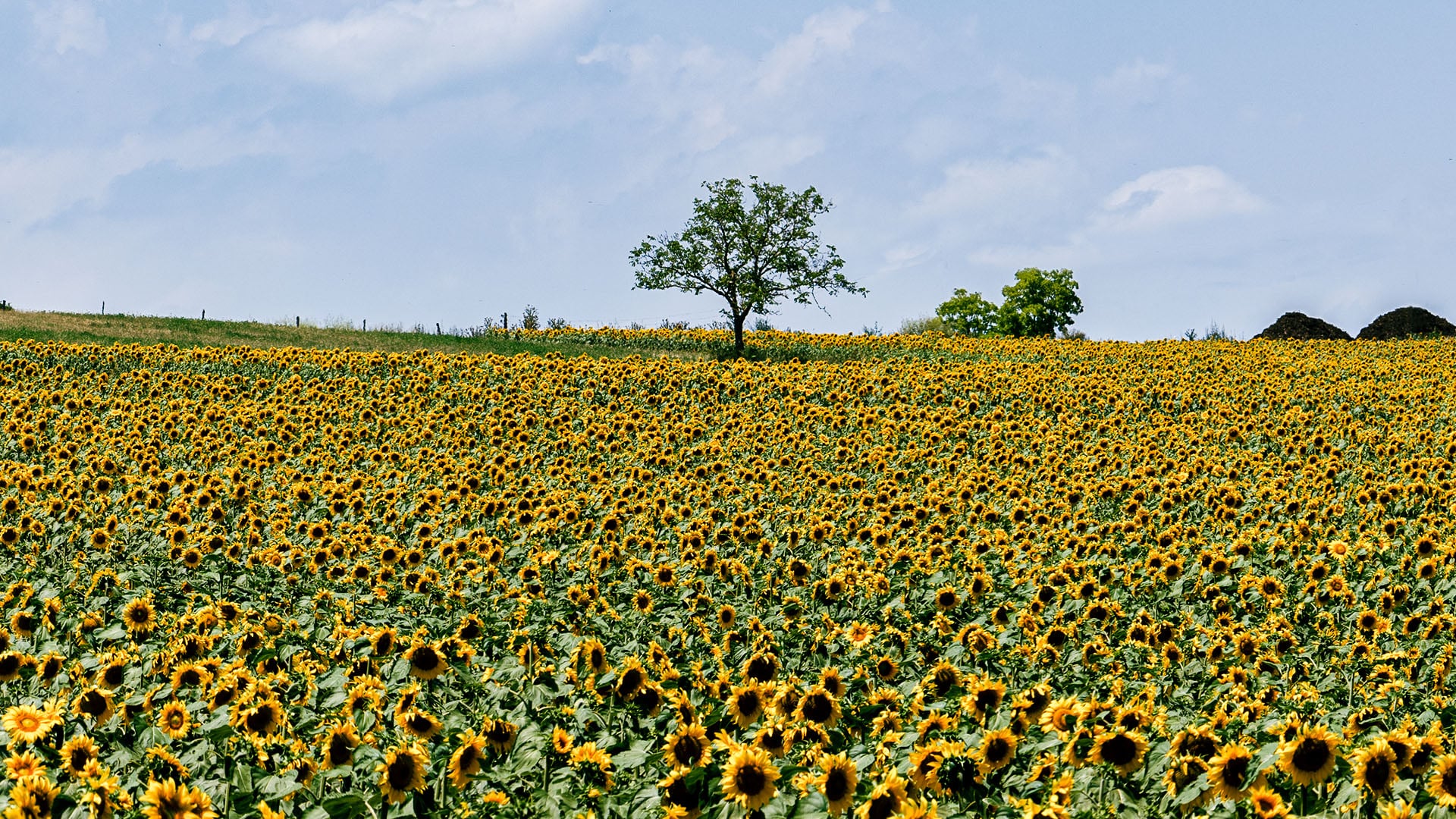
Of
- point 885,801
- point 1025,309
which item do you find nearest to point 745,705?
point 885,801

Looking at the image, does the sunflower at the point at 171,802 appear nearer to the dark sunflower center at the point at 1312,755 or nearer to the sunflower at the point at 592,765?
the sunflower at the point at 592,765

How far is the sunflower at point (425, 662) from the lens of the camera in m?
6.33

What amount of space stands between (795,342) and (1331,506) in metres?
28.7

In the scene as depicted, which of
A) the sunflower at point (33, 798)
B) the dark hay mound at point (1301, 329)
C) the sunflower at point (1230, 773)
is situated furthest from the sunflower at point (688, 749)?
the dark hay mound at point (1301, 329)

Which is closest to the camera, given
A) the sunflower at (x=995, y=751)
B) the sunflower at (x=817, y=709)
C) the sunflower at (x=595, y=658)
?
the sunflower at (x=995, y=751)

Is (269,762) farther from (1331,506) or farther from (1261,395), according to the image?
(1261,395)

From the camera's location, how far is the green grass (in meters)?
29.4

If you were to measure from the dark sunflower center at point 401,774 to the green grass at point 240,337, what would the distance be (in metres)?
23.5

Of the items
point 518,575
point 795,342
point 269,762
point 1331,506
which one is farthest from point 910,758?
point 795,342

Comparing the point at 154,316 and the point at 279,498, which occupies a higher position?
the point at 154,316

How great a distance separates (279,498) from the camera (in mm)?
12836

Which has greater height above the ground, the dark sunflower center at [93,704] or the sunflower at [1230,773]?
the sunflower at [1230,773]

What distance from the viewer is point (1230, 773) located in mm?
4887

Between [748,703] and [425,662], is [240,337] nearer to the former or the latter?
[425,662]
